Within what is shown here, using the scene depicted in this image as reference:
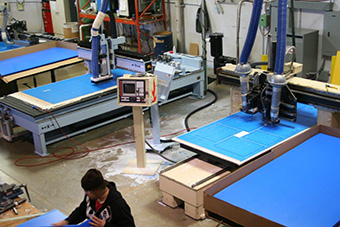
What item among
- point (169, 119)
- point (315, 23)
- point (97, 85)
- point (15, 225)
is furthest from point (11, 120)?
point (315, 23)

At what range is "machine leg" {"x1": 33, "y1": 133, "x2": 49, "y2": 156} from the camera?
241 inches

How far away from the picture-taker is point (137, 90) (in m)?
5.27

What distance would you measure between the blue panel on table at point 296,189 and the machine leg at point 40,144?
114 inches

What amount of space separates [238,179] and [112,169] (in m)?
1.84

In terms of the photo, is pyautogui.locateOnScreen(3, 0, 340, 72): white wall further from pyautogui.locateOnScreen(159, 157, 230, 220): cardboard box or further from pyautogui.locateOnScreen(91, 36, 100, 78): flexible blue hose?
pyautogui.locateOnScreen(159, 157, 230, 220): cardboard box

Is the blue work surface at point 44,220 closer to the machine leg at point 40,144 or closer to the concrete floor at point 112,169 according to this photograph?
the concrete floor at point 112,169

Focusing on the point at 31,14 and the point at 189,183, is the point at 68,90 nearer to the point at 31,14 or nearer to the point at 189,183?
the point at 189,183

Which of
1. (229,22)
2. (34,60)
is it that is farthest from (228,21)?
(34,60)

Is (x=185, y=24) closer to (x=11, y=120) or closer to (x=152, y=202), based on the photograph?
(x=11, y=120)

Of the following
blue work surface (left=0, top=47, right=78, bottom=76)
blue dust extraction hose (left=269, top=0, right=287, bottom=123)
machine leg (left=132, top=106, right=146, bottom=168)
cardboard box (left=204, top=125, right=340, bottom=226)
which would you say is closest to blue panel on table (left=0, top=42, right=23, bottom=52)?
blue work surface (left=0, top=47, right=78, bottom=76)

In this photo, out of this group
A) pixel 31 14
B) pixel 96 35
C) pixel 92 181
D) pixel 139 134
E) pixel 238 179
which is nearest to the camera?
pixel 92 181

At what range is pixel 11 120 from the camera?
21.2ft

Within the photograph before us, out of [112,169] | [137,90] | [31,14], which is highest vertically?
[31,14]

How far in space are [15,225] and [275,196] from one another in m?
2.20
